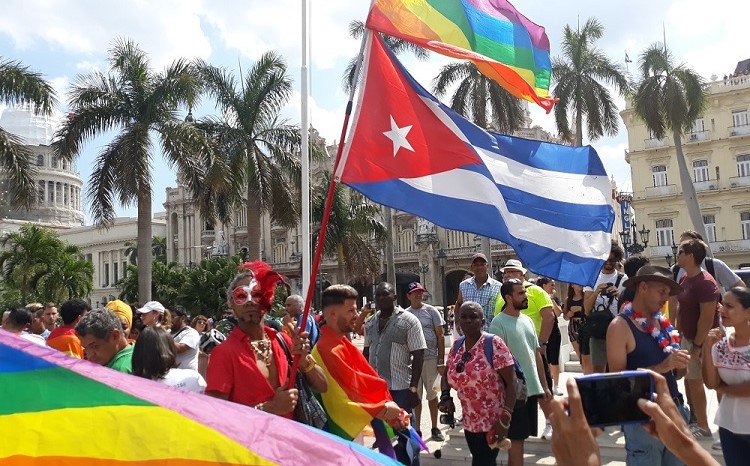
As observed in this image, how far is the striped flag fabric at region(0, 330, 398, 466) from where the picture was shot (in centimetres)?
249

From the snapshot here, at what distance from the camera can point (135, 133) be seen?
805 inches

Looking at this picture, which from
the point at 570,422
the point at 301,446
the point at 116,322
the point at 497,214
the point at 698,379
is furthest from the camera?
the point at 698,379

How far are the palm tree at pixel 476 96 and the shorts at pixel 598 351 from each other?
2544 cm

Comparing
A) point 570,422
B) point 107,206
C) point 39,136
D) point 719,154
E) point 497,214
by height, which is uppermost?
point 39,136

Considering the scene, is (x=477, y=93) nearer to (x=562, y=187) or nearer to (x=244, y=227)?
(x=562, y=187)

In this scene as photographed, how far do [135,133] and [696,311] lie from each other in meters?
17.5

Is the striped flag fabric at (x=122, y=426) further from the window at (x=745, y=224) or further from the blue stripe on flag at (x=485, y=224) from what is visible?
the window at (x=745, y=224)

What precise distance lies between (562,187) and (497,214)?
60 cm

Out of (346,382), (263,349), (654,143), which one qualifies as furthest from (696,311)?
(654,143)

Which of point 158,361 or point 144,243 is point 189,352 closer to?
point 158,361

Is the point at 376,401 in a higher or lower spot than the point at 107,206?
lower

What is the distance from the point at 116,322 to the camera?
432 centimetres

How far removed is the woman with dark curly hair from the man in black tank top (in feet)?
7.98

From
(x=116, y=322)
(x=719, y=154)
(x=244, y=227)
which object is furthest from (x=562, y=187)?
(x=244, y=227)
